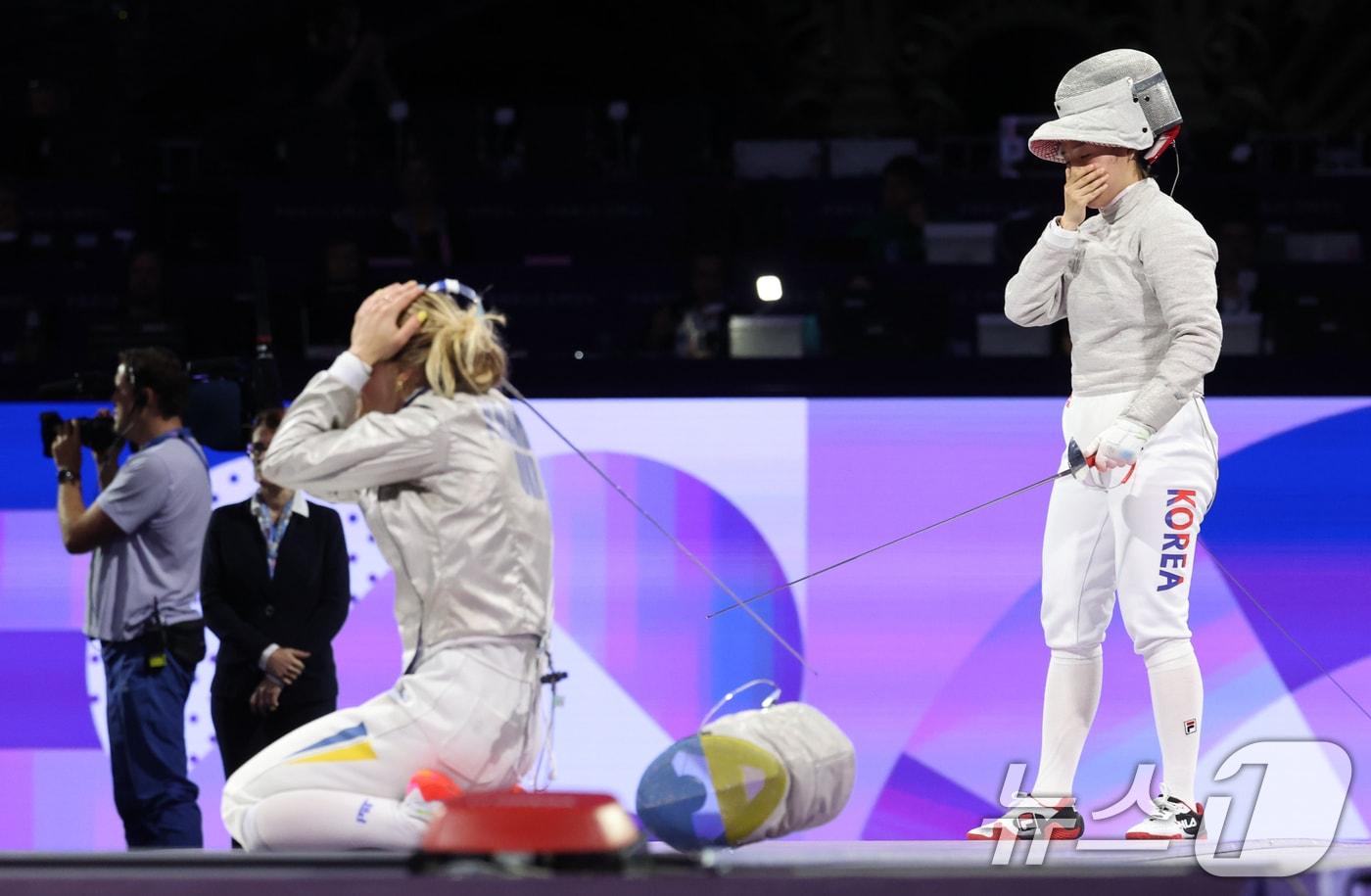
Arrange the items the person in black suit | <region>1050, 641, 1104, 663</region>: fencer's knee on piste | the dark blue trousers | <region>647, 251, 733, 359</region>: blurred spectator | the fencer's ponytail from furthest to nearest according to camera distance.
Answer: <region>647, 251, 733, 359</region>: blurred spectator, the person in black suit, the dark blue trousers, <region>1050, 641, 1104, 663</region>: fencer's knee on piste, the fencer's ponytail

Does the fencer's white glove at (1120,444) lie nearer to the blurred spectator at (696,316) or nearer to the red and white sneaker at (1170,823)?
the red and white sneaker at (1170,823)

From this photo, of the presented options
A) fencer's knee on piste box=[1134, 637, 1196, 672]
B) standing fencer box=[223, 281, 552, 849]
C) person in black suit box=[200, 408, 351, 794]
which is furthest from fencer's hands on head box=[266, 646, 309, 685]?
fencer's knee on piste box=[1134, 637, 1196, 672]

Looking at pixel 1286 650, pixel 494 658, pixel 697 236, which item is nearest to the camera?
pixel 494 658

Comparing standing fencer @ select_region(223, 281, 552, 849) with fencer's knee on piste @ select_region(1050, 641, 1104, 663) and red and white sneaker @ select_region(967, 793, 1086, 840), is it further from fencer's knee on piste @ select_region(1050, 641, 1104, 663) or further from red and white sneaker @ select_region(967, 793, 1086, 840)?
fencer's knee on piste @ select_region(1050, 641, 1104, 663)

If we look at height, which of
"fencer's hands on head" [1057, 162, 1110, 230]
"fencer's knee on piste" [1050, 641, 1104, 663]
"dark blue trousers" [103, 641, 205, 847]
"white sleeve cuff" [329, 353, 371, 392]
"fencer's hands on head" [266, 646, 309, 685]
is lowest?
"dark blue trousers" [103, 641, 205, 847]

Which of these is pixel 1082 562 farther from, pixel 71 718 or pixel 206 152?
pixel 206 152

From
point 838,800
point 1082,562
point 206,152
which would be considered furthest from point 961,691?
point 206,152

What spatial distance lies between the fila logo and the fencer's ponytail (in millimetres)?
1291

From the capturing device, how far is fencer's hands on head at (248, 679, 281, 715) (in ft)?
15.3

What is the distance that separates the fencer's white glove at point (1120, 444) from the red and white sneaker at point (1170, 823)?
0.65m

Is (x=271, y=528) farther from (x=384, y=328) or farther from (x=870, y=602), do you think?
(x=384, y=328)

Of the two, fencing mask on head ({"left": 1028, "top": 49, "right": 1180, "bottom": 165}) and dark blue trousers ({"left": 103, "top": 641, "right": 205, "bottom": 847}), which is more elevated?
fencing mask on head ({"left": 1028, "top": 49, "right": 1180, "bottom": 165})

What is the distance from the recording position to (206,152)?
753 cm

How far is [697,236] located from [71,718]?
8.90ft
